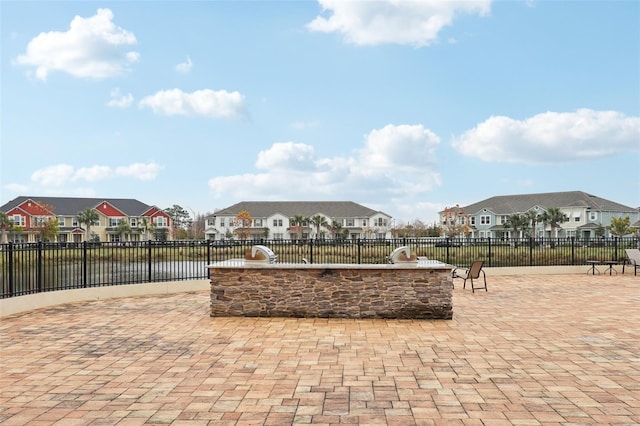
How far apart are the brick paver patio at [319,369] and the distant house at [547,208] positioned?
5127 cm

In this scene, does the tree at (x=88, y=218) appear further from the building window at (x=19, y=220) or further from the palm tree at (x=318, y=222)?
the palm tree at (x=318, y=222)

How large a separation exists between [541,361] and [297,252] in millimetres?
10122

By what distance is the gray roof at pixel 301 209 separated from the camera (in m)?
70.5

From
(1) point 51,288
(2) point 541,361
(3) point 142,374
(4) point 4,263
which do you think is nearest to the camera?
(3) point 142,374

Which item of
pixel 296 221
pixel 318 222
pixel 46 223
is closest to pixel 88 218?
pixel 46 223

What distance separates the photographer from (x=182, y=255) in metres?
14.7

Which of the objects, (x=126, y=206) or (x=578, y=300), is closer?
(x=578, y=300)

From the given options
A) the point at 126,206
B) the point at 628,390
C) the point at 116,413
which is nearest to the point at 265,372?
the point at 116,413

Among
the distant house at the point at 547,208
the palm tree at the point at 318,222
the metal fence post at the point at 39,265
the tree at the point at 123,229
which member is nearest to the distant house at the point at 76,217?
the tree at the point at 123,229

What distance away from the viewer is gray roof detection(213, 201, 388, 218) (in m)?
70.5

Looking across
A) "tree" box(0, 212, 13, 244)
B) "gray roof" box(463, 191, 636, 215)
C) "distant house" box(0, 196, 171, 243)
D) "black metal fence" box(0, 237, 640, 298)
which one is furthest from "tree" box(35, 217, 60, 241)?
"gray roof" box(463, 191, 636, 215)

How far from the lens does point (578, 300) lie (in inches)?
461

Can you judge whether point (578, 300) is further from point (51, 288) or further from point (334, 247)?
point (51, 288)

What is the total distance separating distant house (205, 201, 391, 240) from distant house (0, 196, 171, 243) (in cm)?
872
